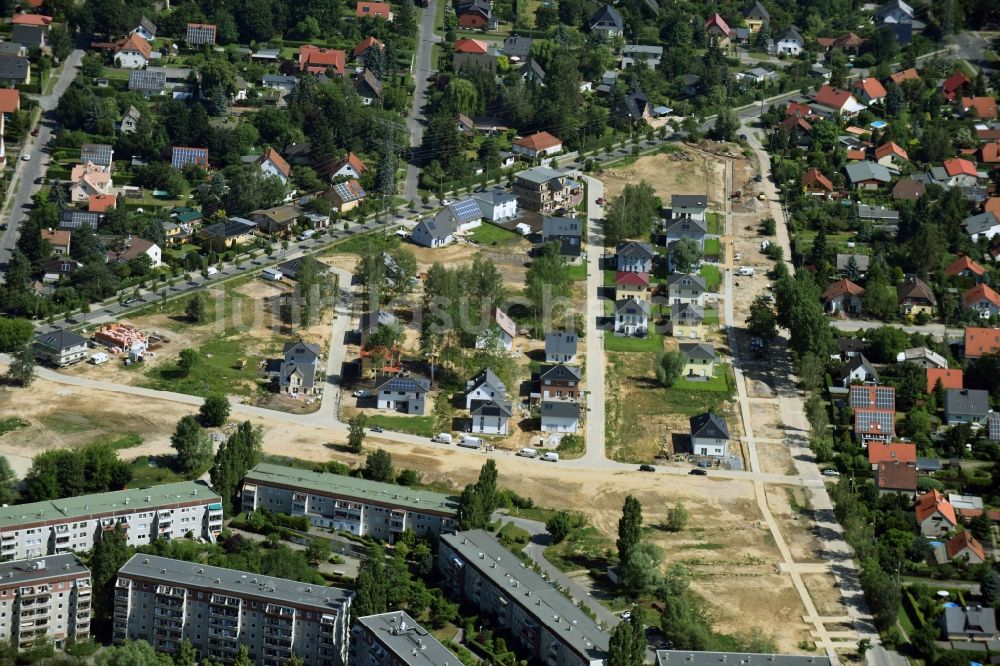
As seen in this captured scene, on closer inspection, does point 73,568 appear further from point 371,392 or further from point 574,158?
point 574,158

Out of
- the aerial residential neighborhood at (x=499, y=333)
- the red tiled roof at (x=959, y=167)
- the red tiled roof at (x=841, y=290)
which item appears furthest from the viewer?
the red tiled roof at (x=959, y=167)

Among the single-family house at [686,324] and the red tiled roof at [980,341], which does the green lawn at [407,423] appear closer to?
the single-family house at [686,324]

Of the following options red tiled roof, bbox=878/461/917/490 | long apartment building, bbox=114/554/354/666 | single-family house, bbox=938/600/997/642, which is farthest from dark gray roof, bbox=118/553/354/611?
red tiled roof, bbox=878/461/917/490

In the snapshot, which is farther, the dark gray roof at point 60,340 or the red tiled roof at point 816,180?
the red tiled roof at point 816,180

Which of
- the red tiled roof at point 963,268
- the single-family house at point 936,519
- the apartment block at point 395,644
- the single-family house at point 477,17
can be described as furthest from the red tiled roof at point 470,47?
the apartment block at point 395,644

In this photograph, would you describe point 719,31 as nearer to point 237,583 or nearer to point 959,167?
point 959,167

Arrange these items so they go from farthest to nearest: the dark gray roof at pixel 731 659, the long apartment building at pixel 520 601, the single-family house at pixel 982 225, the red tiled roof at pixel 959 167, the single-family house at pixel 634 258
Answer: the red tiled roof at pixel 959 167 < the single-family house at pixel 982 225 < the single-family house at pixel 634 258 < the long apartment building at pixel 520 601 < the dark gray roof at pixel 731 659

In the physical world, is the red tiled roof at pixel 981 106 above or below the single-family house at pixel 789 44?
below

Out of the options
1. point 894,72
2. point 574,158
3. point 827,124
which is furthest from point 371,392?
point 894,72

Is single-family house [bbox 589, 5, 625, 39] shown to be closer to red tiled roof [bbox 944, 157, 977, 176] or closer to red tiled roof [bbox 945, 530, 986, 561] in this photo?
A: red tiled roof [bbox 944, 157, 977, 176]
